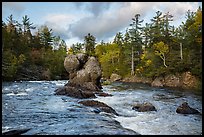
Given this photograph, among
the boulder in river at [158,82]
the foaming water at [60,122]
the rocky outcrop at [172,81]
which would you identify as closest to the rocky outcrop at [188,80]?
the rocky outcrop at [172,81]

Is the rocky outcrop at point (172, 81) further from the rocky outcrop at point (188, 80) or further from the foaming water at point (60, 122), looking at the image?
the foaming water at point (60, 122)

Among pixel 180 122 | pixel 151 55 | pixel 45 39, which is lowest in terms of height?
pixel 180 122

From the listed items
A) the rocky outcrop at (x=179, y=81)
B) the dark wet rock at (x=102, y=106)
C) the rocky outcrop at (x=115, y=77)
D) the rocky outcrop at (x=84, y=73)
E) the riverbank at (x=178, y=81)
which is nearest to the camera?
the dark wet rock at (x=102, y=106)

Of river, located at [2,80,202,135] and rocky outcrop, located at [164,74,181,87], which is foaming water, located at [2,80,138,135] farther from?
rocky outcrop, located at [164,74,181,87]

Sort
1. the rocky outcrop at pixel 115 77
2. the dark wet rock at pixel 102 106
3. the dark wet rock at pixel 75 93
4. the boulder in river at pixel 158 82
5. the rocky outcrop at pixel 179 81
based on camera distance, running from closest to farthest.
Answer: the dark wet rock at pixel 102 106
the dark wet rock at pixel 75 93
the rocky outcrop at pixel 179 81
the boulder in river at pixel 158 82
the rocky outcrop at pixel 115 77

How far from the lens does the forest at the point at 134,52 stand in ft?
113

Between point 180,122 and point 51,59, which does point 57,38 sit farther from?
point 180,122

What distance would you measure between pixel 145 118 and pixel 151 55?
29.9 metres

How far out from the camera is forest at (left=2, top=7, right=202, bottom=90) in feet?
113

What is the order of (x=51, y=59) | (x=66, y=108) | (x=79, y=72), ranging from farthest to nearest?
(x=51, y=59), (x=79, y=72), (x=66, y=108)

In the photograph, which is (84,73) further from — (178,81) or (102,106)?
(178,81)

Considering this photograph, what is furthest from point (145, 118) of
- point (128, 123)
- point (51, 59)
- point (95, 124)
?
point (51, 59)

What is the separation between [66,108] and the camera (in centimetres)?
1387

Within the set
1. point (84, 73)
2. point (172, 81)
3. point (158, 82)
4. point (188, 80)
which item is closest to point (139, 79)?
point (158, 82)
